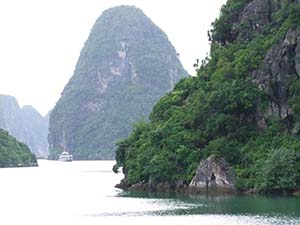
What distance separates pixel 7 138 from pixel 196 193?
126m

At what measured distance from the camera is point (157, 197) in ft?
208

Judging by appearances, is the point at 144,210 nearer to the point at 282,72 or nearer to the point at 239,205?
the point at 239,205

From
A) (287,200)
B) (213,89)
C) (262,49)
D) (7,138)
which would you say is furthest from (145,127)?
(7,138)

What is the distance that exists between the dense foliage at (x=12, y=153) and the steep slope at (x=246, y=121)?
336 ft

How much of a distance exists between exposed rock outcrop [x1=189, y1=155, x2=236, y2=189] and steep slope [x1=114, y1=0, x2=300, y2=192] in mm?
939

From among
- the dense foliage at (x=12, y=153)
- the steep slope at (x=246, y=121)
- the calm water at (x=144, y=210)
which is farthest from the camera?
the dense foliage at (x=12, y=153)

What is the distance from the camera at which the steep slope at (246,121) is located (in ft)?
207

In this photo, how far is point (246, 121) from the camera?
70625 millimetres

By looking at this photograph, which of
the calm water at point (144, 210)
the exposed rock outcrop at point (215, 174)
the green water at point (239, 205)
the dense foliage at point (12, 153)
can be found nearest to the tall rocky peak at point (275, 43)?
the exposed rock outcrop at point (215, 174)

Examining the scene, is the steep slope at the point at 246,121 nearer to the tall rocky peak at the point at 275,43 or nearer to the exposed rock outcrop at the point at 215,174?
the tall rocky peak at the point at 275,43

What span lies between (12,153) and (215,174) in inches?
4925

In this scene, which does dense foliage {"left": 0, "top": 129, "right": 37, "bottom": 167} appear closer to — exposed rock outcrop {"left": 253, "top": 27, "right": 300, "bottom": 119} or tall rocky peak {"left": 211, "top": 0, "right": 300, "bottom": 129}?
tall rocky peak {"left": 211, "top": 0, "right": 300, "bottom": 129}

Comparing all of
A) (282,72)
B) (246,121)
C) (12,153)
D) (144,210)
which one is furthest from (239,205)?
(12,153)

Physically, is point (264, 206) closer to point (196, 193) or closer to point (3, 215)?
point (196, 193)
